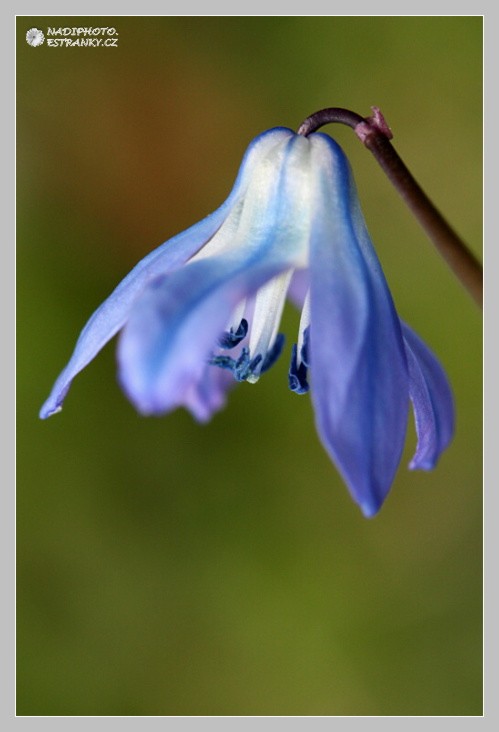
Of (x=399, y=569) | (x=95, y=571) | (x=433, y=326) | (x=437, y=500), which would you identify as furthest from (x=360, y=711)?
(x=433, y=326)

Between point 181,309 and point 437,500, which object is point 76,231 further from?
point 181,309

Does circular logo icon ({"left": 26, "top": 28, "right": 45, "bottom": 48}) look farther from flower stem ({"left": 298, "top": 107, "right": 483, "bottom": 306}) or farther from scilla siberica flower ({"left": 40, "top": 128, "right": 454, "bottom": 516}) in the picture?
flower stem ({"left": 298, "top": 107, "right": 483, "bottom": 306})

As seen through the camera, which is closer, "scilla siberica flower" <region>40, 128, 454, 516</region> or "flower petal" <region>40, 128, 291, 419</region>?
"scilla siberica flower" <region>40, 128, 454, 516</region>

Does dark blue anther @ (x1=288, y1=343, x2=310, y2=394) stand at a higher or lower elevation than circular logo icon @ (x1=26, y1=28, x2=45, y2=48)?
lower

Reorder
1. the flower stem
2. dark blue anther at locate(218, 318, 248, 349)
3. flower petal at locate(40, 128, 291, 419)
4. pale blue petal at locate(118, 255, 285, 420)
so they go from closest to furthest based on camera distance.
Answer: pale blue petal at locate(118, 255, 285, 420)
the flower stem
flower petal at locate(40, 128, 291, 419)
dark blue anther at locate(218, 318, 248, 349)

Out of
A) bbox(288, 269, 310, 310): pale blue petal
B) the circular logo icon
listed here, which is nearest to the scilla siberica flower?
bbox(288, 269, 310, 310): pale blue petal

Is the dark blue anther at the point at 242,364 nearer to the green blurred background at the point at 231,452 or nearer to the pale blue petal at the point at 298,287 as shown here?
the pale blue petal at the point at 298,287

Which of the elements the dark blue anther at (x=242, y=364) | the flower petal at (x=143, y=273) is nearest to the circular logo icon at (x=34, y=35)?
the flower petal at (x=143, y=273)

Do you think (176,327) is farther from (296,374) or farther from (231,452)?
(231,452)
